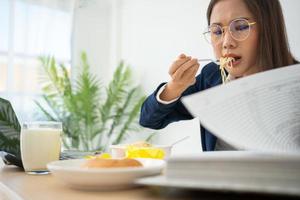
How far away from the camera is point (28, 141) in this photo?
0.73m

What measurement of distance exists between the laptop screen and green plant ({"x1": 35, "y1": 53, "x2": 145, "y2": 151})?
238cm

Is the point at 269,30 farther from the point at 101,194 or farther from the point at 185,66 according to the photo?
the point at 101,194

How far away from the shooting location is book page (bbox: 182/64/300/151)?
1.34 ft

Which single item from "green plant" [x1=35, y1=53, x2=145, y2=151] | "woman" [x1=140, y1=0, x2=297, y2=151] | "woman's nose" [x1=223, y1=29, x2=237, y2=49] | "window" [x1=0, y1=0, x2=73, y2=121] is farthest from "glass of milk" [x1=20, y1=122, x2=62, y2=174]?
"window" [x1=0, y1=0, x2=73, y2=121]

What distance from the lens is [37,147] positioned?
0.73 m

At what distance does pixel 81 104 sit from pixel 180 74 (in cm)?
229

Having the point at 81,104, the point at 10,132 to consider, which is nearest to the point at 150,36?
the point at 81,104

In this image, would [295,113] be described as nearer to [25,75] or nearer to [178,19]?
[178,19]

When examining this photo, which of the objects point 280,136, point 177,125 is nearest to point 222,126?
point 280,136

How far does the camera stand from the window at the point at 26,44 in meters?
3.12

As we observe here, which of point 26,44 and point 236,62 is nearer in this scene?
point 236,62

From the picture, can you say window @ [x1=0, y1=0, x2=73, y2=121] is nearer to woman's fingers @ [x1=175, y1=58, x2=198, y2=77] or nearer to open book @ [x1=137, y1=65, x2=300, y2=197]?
woman's fingers @ [x1=175, y1=58, x2=198, y2=77]

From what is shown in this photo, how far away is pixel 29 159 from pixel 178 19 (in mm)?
2664

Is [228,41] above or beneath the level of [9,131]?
above
